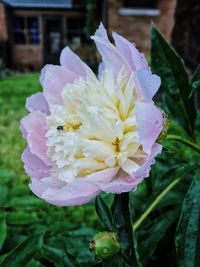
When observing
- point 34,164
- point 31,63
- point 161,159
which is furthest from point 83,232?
point 31,63

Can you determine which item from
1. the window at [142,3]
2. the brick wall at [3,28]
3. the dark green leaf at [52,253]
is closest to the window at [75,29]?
the brick wall at [3,28]

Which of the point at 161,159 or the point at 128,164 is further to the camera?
the point at 161,159

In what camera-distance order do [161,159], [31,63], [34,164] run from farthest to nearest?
[31,63], [161,159], [34,164]

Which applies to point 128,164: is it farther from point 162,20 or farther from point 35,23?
point 35,23

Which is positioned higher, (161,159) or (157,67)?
(157,67)

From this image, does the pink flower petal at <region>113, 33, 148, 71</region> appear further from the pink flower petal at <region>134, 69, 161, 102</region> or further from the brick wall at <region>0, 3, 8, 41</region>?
the brick wall at <region>0, 3, 8, 41</region>

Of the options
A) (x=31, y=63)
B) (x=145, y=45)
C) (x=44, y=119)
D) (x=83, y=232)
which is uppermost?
(x=44, y=119)

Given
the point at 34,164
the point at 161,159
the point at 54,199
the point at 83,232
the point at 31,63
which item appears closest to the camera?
the point at 54,199
